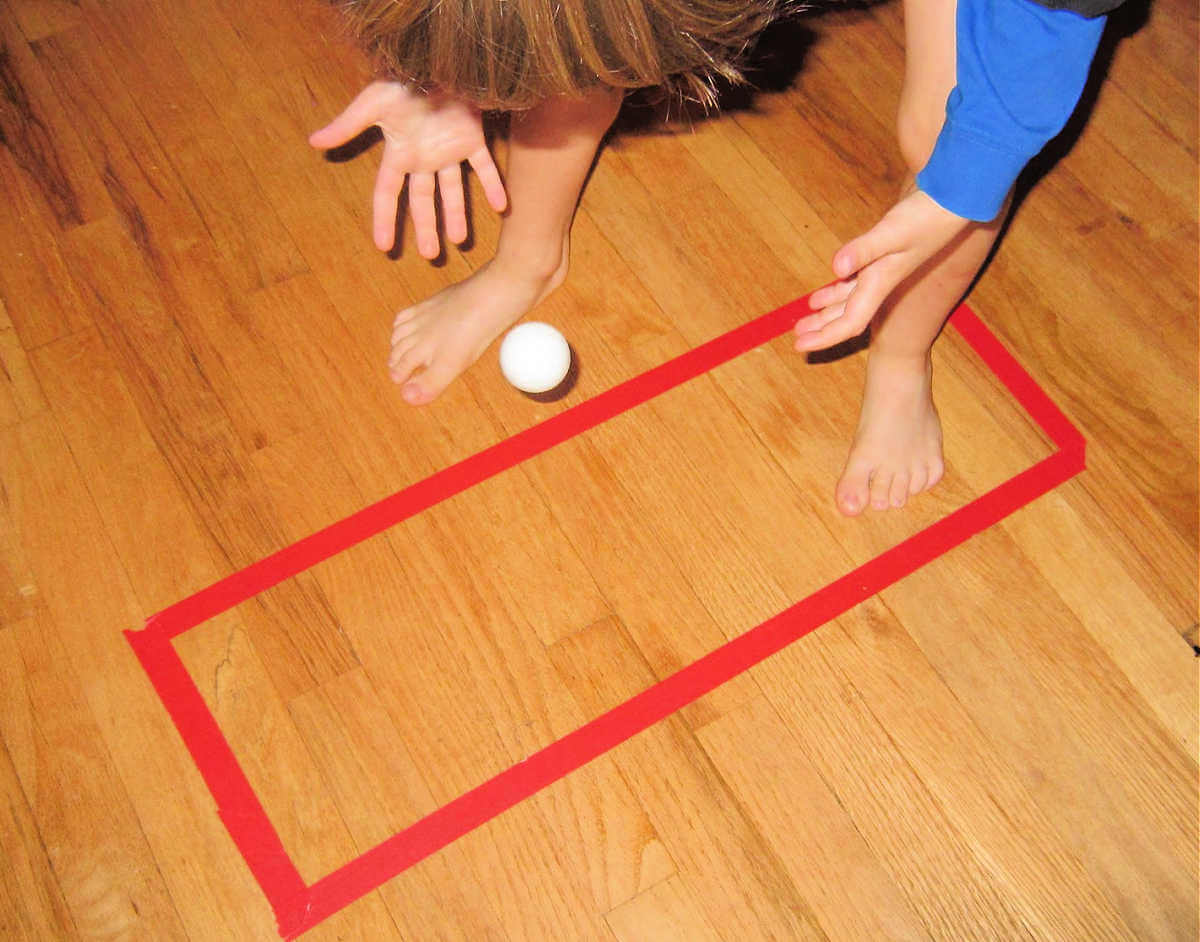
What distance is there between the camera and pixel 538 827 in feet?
2.99

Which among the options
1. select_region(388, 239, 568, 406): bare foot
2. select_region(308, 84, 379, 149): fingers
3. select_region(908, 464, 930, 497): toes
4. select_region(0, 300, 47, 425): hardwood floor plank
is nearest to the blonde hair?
select_region(308, 84, 379, 149): fingers

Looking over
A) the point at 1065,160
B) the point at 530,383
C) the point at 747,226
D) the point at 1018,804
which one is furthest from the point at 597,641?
the point at 1065,160

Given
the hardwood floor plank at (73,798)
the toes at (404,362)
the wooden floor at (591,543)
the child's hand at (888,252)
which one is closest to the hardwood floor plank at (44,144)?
the wooden floor at (591,543)

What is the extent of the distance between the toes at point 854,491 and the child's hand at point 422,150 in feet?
1.48

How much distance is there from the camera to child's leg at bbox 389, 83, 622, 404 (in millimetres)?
1039

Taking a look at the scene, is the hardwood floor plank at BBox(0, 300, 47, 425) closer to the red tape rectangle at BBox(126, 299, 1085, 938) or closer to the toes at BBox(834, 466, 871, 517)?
the red tape rectangle at BBox(126, 299, 1085, 938)

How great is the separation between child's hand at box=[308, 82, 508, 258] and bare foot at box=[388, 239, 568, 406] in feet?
0.47

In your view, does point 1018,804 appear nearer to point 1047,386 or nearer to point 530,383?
point 1047,386

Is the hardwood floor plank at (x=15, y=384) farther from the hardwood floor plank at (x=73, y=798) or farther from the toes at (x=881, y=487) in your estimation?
the toes at (x=881, y=487)

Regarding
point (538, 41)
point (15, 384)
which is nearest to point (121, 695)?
point (15, 384)

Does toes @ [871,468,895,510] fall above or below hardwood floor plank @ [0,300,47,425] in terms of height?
below

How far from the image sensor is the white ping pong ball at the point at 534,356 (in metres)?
0.98

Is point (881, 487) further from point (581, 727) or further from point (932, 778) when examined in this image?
point (581, 727)

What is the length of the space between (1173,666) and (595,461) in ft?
1.99
